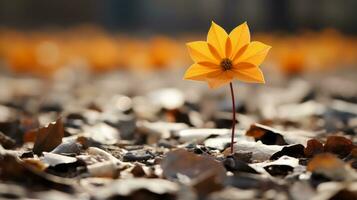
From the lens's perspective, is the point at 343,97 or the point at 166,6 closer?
the point at 343,97

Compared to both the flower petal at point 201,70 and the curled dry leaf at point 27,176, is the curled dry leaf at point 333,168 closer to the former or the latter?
the flower petal at point 201,70

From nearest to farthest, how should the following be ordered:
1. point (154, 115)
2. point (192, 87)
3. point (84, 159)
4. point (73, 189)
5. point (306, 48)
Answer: point (73, 189), point (84, 159), point (154, 115), point (192, 87), point (306, 48)

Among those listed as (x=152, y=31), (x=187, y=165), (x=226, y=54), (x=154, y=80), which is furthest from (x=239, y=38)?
(x=152, y=31)

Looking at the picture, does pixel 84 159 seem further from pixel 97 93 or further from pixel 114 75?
pixel 114 75

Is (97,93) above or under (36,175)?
above

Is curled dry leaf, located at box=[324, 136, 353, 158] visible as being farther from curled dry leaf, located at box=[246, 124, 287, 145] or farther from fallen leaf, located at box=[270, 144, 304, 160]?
curled dry leaf, located at box=[246, 124, 287, 145]

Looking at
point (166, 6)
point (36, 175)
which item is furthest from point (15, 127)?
point (166, 6)

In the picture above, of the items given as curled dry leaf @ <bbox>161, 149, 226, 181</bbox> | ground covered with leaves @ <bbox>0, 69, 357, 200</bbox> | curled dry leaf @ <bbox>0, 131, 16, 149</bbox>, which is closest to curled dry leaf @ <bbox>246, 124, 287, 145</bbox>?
ground covered with leaves @ <bbox>0, 69, 357, 200</bbox>
